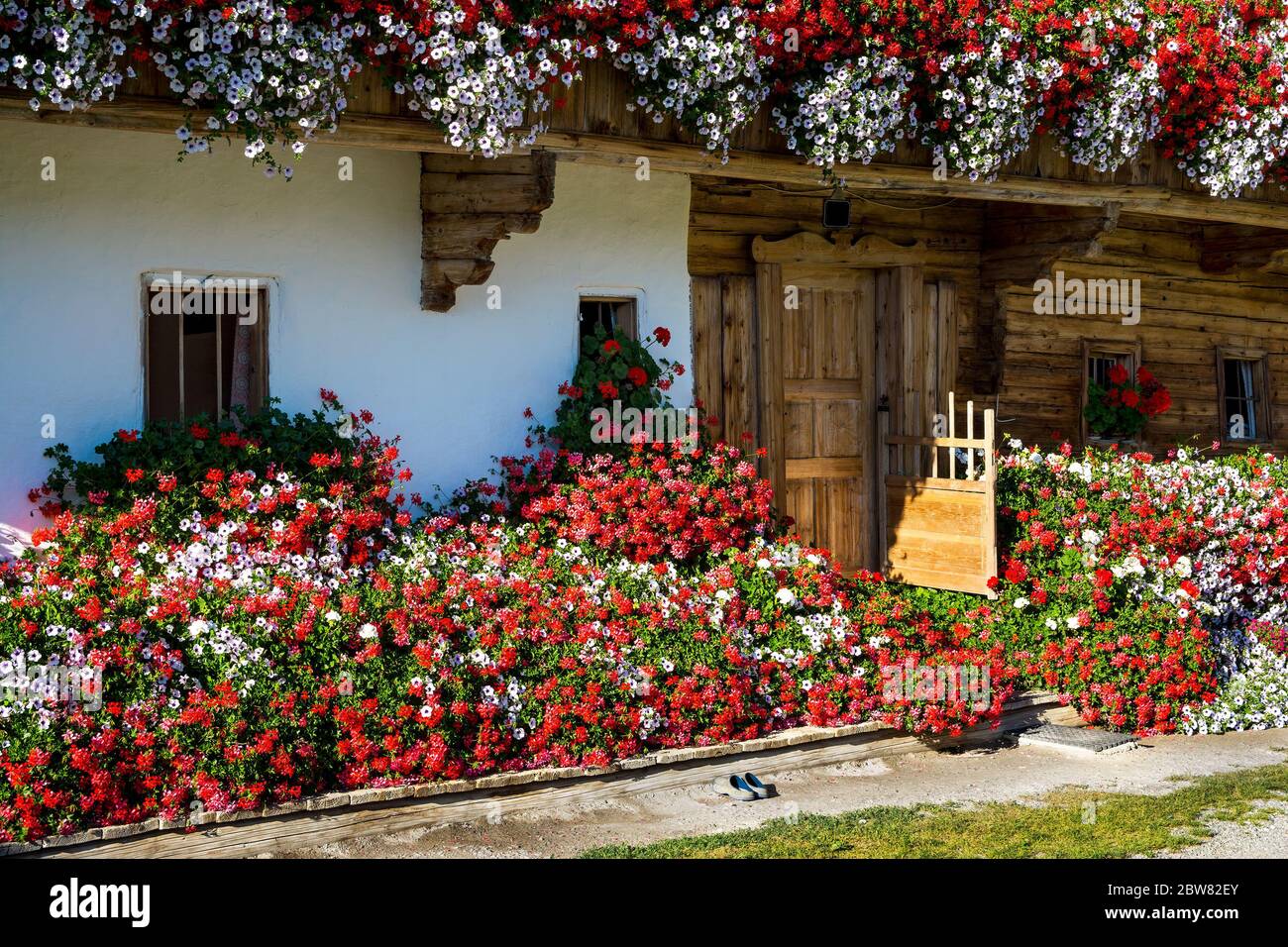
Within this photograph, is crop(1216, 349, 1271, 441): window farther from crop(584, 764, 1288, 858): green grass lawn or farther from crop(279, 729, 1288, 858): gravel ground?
crop(584, 764, 1288, 858): green grass lawn

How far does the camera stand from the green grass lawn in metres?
5.75

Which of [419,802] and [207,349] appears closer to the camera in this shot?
[419,802]

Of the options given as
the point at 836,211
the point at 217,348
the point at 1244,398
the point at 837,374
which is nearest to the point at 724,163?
the point at 836,211

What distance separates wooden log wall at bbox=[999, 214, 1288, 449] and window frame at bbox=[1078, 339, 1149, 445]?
0.03 m

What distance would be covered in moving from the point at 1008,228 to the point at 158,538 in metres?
6.75

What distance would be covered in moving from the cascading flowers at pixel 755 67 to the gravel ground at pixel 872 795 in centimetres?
324

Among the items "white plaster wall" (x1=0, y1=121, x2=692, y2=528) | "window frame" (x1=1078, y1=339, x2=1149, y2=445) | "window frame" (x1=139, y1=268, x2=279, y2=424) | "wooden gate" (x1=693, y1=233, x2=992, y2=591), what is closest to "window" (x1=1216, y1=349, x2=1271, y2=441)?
"window frame" (x1=1078, y1=339, x2=1149, y2=445)

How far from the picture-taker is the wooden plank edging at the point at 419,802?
5438mm

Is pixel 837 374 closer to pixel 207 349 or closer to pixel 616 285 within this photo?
pixel 616 285

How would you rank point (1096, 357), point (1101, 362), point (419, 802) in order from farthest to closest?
point (1101, 362) → point (1096, 357) → point (419, 802)

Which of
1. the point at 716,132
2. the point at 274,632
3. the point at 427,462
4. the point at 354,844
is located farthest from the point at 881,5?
the point at 354,844

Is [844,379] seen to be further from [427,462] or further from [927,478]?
[427,462]

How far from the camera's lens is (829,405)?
9.98 metres

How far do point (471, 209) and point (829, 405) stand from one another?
332cm
